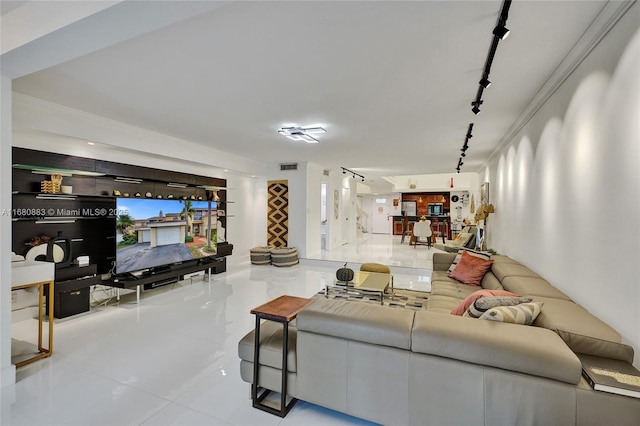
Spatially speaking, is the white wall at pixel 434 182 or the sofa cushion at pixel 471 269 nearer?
the sofa cushion at pixel 471 269

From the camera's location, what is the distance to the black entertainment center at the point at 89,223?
3516 millimetres

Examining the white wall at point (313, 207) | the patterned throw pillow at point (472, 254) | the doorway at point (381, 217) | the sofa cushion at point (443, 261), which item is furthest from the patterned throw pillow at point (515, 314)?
the doorway at point (381, 217)

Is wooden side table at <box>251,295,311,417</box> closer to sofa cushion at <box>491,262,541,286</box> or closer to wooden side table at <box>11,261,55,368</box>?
wooden side table at <box>11,261,55,368</box>

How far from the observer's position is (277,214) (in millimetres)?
8250

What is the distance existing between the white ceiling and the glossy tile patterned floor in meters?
2.68

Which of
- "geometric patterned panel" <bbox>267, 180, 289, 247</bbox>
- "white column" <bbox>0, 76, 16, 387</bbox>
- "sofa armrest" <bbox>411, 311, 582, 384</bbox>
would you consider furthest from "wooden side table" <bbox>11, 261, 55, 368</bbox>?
"geometric patterned panel" <bbox>267, 180, 289, 247</bbox>

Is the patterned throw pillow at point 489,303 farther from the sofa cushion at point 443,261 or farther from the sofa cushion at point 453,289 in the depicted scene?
the sofa cushion at point 443,261

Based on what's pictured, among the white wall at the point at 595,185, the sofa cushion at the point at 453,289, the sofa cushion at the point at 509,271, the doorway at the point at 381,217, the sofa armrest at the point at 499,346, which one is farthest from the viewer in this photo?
the doorway at the point at 381,217

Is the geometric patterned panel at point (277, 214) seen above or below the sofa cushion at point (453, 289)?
above

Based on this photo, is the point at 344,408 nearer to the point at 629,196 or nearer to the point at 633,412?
the point at 633,412

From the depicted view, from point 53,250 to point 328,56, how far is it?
4.17 metres

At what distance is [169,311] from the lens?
3.87 m

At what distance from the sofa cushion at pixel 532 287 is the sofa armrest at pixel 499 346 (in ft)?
3.28

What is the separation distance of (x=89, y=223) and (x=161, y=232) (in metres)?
0.96
